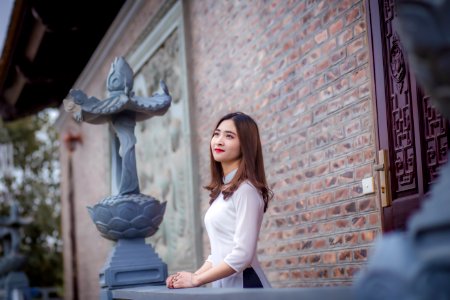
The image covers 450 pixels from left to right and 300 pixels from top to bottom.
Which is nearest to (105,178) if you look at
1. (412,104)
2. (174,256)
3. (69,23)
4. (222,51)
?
(69,23)

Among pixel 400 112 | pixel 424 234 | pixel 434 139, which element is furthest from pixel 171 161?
pixel 424 234

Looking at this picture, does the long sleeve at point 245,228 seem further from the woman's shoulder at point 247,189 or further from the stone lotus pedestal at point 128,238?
the stone lotus pedestal at point 128,238

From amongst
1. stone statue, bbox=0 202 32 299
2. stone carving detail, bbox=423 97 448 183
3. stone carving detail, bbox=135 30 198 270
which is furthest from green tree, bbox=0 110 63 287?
stone carving detail, bbox=423 97 448 183

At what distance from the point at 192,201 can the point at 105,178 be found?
367cm

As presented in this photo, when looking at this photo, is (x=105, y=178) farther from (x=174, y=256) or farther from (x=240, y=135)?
(x=240, y=135)

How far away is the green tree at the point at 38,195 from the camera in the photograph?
1984cm

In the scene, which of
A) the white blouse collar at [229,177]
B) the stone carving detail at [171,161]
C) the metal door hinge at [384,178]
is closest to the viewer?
the white blouse collar at [229,177]

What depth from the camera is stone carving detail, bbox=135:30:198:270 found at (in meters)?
6.70

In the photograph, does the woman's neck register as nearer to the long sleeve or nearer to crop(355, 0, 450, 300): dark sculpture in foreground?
the long sleeve

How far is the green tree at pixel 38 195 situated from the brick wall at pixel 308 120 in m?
14.9

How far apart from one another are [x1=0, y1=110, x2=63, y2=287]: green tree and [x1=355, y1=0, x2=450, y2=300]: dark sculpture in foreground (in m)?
19.1

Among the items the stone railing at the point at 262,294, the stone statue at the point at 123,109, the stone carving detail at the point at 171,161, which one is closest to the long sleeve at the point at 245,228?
the stone railing at the point at 262,294

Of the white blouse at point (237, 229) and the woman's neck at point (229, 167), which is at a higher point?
the woman's neck at point (229, 167)

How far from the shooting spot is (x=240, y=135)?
3.16m
